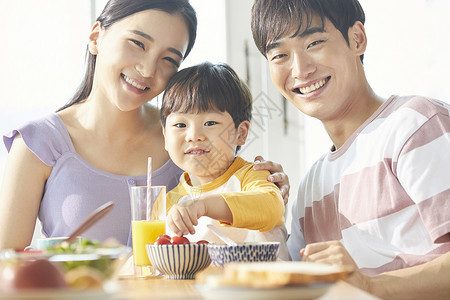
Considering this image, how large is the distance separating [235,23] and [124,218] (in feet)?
5.21

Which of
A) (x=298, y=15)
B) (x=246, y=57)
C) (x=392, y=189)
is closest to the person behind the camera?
(x=392, y=189)

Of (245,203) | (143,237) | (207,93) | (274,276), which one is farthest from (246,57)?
(274,276)

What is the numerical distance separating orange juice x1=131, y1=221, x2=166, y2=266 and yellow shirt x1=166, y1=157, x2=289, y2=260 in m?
0.19

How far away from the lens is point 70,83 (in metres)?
2.77

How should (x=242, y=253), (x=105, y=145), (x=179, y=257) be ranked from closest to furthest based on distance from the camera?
(x=242, y=253) < (x=179, y=257) < (x=105, y=145)

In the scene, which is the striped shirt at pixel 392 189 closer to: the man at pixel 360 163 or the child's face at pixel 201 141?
the man at pixel 360 163

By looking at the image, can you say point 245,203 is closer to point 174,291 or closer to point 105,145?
point 174,291

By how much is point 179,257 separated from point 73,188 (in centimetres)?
82

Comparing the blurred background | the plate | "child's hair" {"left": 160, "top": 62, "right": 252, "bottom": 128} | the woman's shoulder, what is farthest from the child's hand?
the blurred background

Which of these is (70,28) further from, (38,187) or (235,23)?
(38,187)

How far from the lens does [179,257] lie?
1.12 metres

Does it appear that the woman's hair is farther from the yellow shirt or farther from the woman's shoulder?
the yellow shirt

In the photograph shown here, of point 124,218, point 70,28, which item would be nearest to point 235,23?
point 70,28

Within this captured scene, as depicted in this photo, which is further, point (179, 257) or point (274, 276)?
point (179, 257)
